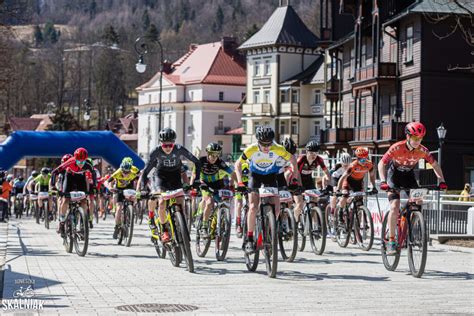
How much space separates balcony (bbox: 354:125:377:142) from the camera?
5457cm

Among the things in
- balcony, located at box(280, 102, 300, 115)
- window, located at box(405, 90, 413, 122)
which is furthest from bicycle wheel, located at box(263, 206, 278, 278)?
balcony, located at box(280, 102, 300, 115)

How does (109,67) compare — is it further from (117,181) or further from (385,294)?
(385,294)

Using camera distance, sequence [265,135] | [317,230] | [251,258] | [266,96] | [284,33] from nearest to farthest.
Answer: [265,135], [251,258], [317,230], [266,96], [284,33]

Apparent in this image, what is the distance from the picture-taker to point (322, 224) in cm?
1817

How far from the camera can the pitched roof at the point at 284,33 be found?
308 feet

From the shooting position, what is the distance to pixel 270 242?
13656 mm

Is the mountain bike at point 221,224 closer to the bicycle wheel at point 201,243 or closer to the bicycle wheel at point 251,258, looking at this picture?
the bicycle wheel at point 201,243

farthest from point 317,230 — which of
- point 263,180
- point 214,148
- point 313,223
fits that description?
point 263,180

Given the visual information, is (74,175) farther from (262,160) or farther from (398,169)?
(398,169)

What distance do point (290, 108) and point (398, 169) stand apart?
250ft

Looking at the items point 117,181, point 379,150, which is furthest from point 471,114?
point 117,181

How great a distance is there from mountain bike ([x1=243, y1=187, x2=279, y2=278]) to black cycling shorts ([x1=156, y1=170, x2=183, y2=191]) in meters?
1.77

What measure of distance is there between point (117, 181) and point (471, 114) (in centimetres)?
3315

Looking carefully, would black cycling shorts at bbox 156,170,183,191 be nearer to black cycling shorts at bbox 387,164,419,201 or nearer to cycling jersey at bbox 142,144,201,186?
cycling jersey at bbox 142,144,201,186
